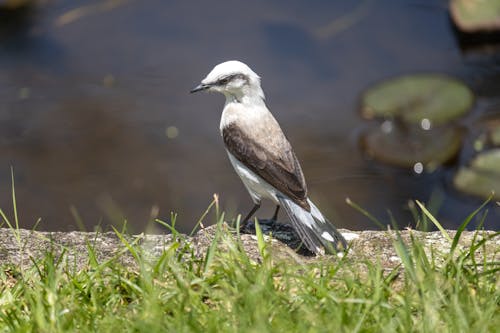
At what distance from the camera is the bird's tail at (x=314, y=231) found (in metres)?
4.70

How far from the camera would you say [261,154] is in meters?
5.17

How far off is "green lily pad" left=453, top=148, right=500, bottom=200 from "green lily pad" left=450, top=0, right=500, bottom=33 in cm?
231

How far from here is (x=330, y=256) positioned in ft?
15.2

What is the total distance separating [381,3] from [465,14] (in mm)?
1259

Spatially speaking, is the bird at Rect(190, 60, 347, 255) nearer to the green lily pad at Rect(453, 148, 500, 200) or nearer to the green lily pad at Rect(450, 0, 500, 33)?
the green lily pad at Rect(453, 148, 500, 200)

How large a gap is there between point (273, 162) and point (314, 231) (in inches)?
21.2

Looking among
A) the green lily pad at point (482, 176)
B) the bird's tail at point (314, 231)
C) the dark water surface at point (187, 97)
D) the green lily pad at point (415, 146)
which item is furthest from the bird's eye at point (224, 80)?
the green lily pad at point (415, 146)

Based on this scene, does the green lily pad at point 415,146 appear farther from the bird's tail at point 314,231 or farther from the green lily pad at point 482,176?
the bird's tail at point 314,231

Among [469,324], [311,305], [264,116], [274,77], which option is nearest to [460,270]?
[469,324]

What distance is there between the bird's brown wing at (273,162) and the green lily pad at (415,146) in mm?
3752

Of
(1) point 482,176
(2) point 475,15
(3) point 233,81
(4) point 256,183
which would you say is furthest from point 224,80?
(2) point 475,15

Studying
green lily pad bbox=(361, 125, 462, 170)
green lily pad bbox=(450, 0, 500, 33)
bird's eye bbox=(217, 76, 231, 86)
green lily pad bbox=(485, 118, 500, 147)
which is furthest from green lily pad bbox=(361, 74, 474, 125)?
bird's eye bbox=(217, 76, 231, 86)

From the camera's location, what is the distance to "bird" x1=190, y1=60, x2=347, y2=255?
194 inches

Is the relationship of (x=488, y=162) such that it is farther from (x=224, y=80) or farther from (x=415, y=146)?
(x=224, y=80)
